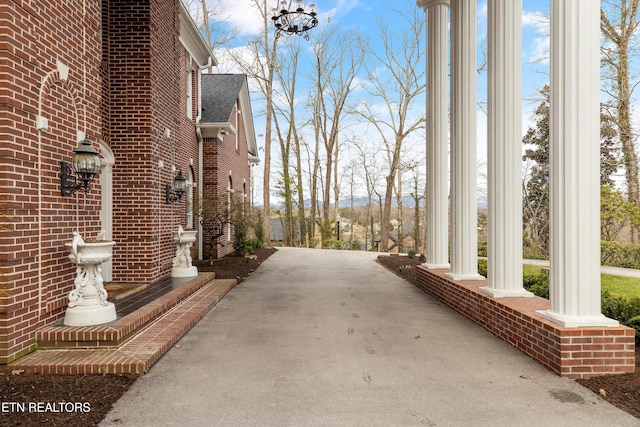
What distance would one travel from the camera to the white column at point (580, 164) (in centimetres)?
404

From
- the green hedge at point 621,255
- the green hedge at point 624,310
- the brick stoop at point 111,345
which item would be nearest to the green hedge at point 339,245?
the green hedge at point 621,255

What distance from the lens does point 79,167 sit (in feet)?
15.9

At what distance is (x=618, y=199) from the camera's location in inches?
501

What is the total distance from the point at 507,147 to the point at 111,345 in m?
5.40

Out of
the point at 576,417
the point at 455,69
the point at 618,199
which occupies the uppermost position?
the point at 455,69

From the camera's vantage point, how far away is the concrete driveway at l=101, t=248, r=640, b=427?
10.5 feet

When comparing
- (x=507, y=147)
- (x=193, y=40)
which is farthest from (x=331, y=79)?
(x=507, y=147)

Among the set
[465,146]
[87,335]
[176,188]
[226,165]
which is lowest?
[87,335]

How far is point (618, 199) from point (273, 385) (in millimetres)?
13329

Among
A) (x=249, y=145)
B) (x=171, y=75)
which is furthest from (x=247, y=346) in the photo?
(x=249, y=145)

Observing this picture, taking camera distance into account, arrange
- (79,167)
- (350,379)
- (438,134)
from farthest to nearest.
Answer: (438,134) < (79,167) < (350,379)

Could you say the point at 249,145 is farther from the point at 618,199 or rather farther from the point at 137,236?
the point at 618,199

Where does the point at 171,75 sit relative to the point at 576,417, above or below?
above

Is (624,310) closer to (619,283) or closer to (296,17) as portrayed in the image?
(619,283)
